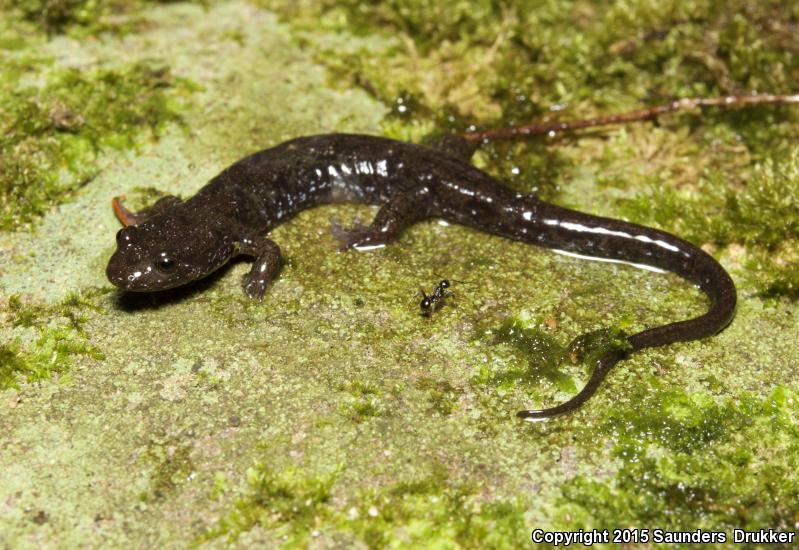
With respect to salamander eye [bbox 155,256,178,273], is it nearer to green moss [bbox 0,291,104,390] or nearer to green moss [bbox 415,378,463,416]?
green moss [bbox 0,291,104,390]

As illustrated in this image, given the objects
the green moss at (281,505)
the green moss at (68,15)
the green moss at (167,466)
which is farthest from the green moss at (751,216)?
the green moss at (68,15)

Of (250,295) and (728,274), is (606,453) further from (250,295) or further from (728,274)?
(250,295)

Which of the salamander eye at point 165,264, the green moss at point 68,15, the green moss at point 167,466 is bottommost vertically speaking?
the green moss at point 167,466

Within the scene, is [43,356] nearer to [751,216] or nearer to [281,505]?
[281,505]

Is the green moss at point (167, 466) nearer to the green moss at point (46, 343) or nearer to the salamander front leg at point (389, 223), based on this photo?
the green moss at point (46, 343)

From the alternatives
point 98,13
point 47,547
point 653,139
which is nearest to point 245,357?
point 47,547

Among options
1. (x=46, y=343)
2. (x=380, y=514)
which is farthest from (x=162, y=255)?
(x=380, y=514)

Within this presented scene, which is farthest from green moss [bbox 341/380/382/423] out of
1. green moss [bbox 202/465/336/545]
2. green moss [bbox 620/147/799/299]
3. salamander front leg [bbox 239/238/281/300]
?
green moss [bbox 620/147/799/299]

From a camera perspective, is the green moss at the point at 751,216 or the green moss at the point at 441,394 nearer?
the green moss at the point at 441,394
